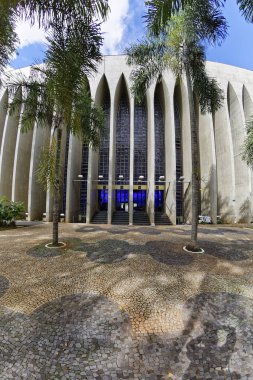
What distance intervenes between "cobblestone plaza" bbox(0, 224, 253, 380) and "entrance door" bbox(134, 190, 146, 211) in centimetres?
1626

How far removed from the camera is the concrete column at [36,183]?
62.2 feet

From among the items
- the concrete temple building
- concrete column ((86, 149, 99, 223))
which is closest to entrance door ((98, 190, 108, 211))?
the concrete temple building

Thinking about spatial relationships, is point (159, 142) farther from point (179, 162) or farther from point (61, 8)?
point (61, 8)

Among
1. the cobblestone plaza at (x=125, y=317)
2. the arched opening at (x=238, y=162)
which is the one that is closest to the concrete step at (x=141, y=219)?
the arched opening at (x=238, y=162)

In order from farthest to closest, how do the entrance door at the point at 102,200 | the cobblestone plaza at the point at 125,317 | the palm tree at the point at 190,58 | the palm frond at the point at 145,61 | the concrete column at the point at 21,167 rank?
the entrance door at the point at 102,200
the concrete column at the point at 21,167
the palm frond at the point at 145,61
the palm tree at the point at 190,58
the cobblestone plaza at the point at 125,317

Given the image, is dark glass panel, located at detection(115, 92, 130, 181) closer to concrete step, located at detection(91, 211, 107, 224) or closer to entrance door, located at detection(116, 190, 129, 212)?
entrance door, located at detection(116, 190, 129, 212)

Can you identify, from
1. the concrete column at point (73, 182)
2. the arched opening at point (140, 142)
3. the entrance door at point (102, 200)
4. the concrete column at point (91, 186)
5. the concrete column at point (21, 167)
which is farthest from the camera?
the entrance door at point (102, 200)

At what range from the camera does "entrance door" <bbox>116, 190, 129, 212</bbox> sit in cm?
2339

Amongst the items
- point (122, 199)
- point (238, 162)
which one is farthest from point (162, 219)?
point (238, 162)

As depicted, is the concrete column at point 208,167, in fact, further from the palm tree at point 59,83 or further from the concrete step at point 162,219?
the palm tree at point 59,83

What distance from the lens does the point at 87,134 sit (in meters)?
10.8

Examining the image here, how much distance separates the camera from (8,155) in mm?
21000

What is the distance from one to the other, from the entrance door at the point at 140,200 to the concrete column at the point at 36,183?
10.8m

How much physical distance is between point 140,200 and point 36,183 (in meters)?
11.9
